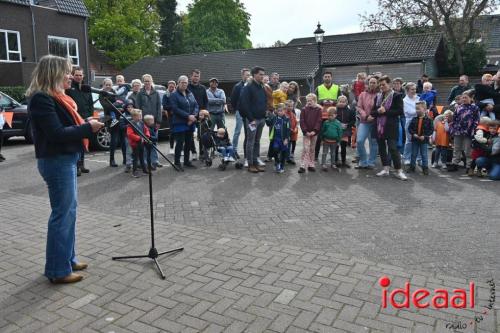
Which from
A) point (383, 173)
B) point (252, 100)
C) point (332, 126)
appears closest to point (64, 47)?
point (252, 100)

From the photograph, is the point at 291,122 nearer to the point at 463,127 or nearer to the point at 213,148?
the point at 213,148

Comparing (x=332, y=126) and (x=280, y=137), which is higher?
(x=332, y=126)

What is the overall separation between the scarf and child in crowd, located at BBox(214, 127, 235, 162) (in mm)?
3170

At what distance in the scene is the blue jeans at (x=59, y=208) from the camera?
12.7ft

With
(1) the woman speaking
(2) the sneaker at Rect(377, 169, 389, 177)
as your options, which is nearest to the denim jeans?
(2) the sneaker at Rect(377, 169, 389, 177)

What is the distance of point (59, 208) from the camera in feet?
12.8

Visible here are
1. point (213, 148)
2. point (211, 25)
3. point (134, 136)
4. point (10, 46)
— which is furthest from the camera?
point (211, 25)

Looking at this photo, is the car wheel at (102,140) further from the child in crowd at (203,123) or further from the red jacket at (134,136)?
the child in crowd at (203,123)

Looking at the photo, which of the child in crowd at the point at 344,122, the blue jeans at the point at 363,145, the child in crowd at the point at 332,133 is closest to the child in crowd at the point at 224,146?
the child in crowd at the point at 332,133

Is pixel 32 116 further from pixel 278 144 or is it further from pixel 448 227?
pixel 278 144

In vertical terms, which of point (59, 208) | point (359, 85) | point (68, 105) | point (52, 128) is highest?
point (359, 85)

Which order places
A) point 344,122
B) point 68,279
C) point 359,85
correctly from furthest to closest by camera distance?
point 359,85
point 344,122
point 68,279

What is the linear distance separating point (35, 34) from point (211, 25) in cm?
3444

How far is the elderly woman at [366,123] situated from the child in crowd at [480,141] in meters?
1.92
